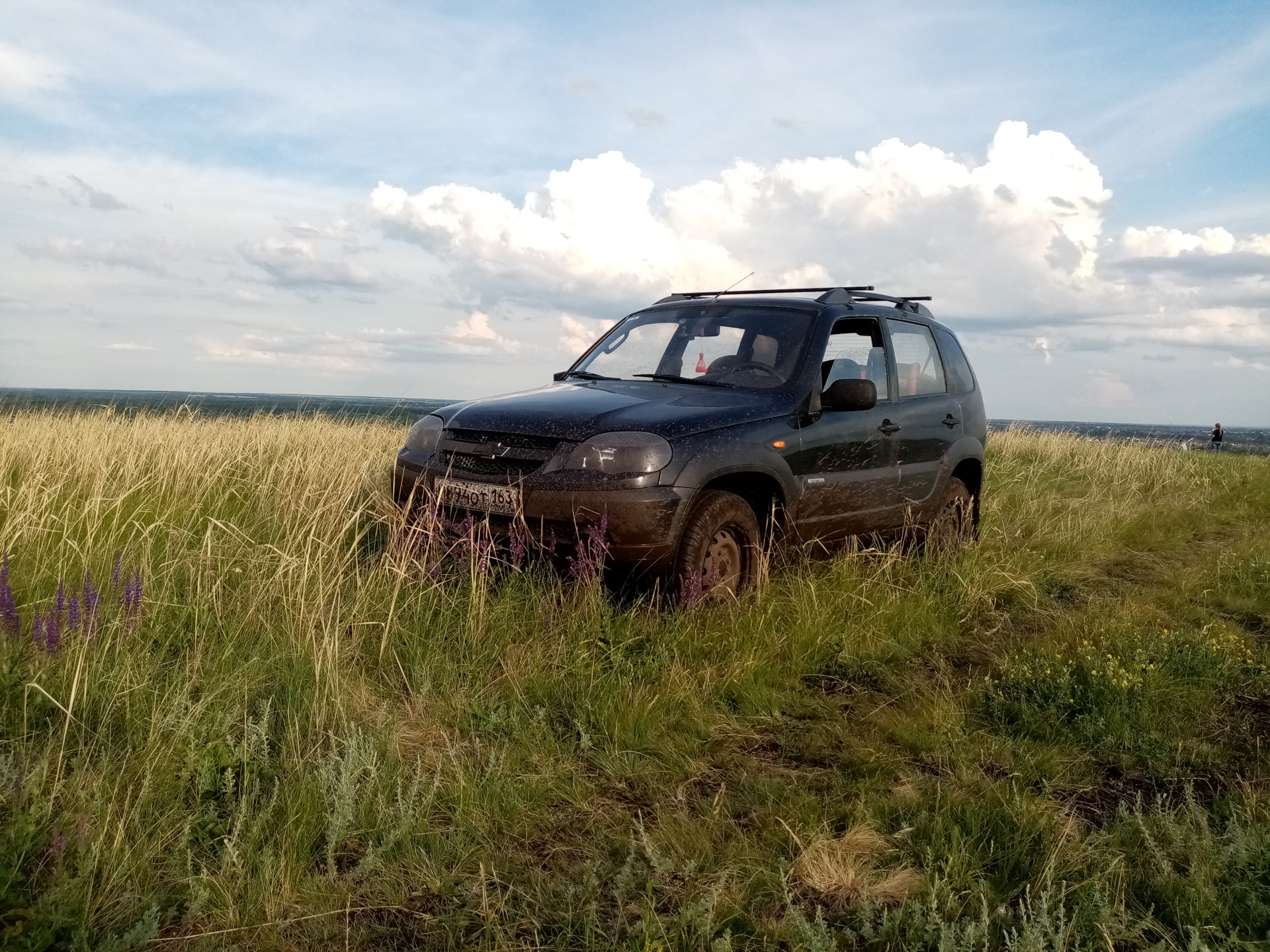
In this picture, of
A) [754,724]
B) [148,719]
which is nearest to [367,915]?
[148,719]

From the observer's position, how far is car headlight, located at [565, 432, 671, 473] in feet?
14.3

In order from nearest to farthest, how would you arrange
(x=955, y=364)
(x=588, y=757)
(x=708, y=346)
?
(x=588, y=757) → (x=708, y=346) → (x=955, y=364)

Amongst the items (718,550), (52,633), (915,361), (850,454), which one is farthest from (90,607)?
(915,361)

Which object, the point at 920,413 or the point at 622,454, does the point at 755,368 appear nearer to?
the point at 622,454

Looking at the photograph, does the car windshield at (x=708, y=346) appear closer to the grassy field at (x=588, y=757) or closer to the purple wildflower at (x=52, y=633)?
the grassy field at (x=588, y=757)

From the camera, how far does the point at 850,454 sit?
5.55 m

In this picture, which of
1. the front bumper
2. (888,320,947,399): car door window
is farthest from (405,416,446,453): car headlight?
(888,320,947,399): car door window

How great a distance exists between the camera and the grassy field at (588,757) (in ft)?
7.60

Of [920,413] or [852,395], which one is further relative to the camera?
[920,413]

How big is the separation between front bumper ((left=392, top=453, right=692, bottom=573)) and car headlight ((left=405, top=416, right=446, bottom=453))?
941 millimetres

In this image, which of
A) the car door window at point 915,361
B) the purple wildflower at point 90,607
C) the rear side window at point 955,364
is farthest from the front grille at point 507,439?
the rear side window at point 955,364

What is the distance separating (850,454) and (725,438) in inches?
48.6

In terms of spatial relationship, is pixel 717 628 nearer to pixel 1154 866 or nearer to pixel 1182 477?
pixel 1154 866

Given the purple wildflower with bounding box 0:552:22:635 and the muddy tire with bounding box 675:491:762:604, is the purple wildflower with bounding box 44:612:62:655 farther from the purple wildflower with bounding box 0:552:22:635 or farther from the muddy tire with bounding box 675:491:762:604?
the muddy tire with bounding box 675:491:762:604
